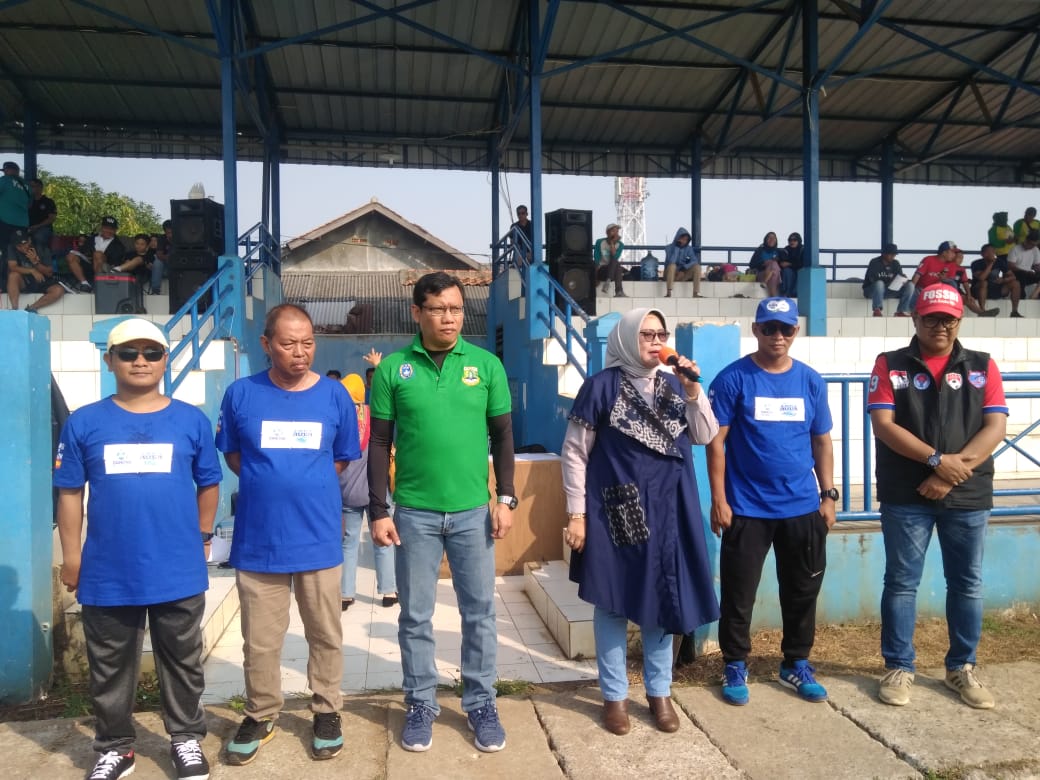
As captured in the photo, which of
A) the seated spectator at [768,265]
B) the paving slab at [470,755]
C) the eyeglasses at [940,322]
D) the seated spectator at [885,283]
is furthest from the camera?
the seated spectator at [768,265]

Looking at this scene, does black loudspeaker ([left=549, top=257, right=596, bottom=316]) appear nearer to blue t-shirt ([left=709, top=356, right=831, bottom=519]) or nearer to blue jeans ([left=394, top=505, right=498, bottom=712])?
blue t-shirt ([left=709, top=356, right=831, bottom=519])

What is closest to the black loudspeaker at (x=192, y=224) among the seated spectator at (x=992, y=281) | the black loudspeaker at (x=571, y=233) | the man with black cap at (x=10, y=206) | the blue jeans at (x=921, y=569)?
the man with black cap at (x=10, y=206)

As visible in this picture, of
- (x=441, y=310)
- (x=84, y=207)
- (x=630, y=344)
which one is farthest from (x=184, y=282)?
(x=84, y=207)

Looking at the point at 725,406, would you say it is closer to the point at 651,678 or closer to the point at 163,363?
the point at 651,678

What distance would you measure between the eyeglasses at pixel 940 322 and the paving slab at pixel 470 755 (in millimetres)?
2359

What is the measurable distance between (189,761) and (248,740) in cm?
22

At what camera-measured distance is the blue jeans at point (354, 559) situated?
4.93m

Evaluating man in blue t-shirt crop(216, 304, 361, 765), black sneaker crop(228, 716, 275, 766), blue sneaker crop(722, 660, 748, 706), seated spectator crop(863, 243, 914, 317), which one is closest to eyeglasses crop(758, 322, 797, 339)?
blue sneaker crop(722, 660, 748, 706)

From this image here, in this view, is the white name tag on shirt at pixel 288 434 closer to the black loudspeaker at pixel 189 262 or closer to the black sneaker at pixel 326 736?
the black sneaker at pixel 326 736

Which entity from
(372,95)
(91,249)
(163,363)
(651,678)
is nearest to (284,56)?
(372,95)

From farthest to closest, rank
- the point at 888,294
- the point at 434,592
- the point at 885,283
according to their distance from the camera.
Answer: the point at 888,294 → the point at 885,283 → the point at 434,592

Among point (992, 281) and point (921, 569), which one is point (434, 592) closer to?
point (921, 569)

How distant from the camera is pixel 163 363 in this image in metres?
2.84

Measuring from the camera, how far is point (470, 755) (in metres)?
2.96
